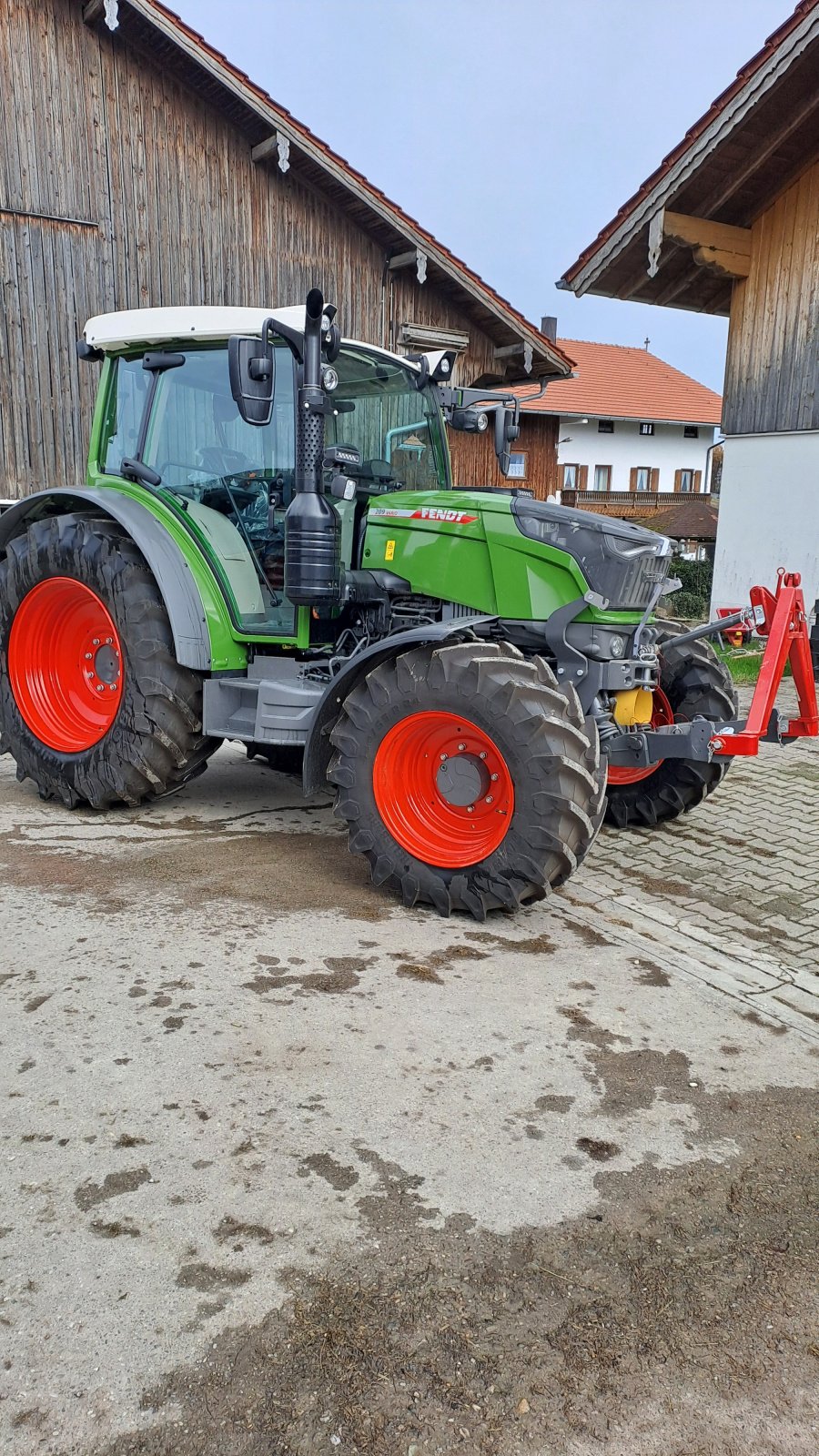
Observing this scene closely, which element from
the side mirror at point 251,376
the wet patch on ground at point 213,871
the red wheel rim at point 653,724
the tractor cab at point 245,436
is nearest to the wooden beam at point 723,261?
the tractor cab at point 245,436

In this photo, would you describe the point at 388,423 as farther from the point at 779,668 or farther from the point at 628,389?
the point at 628,389

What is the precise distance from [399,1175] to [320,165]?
10.3 metres

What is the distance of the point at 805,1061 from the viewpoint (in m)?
3.07

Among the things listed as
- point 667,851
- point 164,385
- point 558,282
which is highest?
point 558,282

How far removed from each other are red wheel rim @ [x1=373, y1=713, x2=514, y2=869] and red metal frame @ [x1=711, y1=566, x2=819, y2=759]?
3.21ft

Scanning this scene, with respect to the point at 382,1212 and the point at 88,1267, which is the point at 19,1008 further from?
the point at 382,1212

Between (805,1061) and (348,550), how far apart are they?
293 cm

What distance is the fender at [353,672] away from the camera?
4.08m

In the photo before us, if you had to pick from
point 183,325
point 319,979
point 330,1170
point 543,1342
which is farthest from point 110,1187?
point 183,325

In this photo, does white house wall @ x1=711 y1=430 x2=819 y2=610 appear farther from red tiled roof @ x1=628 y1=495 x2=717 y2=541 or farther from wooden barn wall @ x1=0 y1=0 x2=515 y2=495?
red tiled roof @ x1=628 y1=495 x2=717 y2=541

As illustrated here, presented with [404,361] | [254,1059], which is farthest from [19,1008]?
[404,361]

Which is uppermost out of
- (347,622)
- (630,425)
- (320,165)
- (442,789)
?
(630,425)

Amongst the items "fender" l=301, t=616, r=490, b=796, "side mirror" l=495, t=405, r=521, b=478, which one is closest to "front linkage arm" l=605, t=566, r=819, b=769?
"fender" l=301, t=616, r=490, b=796

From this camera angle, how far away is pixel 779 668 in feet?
14.0
